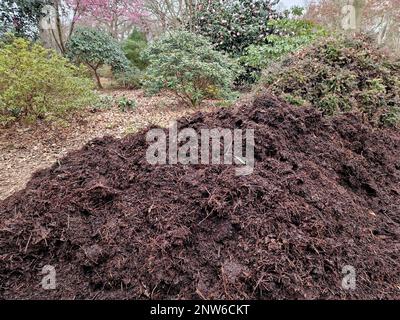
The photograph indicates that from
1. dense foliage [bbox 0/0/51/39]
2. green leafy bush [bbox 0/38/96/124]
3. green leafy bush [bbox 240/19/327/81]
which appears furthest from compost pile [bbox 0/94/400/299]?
dense foliage [bbox 0/0/51/39]

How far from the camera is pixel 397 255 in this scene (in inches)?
73.4

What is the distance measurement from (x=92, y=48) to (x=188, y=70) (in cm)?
361

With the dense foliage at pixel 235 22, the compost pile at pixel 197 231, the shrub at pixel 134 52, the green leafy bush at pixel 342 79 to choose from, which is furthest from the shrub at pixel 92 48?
the compost pile at pixel 197 231

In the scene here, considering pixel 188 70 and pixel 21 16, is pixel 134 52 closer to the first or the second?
pixel 21 16

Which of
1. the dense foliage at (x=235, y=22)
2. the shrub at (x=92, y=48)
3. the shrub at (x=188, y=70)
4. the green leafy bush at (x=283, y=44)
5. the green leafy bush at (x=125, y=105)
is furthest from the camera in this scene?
the dense foliage at (x=235, y=22)

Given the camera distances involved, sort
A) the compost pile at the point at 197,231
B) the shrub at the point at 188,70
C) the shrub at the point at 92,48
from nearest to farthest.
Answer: the compost pile at the point at 197,231
the shrub at the point at 188,70
the shrub at the point at 92,48

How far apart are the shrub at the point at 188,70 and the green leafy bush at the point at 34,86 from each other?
139 cm

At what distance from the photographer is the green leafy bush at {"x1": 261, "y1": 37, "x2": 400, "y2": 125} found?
3596 mm

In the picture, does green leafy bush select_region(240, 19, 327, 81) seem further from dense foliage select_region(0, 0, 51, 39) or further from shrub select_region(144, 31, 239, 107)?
dense foliage select_region(0, 0, 51, 39)

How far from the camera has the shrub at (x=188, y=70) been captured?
5.33 meters

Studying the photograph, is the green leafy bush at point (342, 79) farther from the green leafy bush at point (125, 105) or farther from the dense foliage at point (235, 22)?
the dense foliage at point (235, 22)
